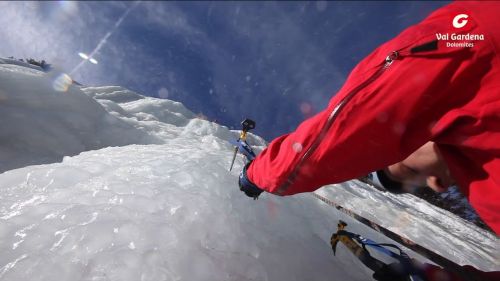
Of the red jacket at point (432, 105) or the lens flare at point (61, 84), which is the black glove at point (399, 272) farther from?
the lens flare at point (61, 84)

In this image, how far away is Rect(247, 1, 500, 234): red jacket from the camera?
1.01m

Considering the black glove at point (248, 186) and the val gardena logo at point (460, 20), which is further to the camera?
Answer: the black glove at point (248, 186)

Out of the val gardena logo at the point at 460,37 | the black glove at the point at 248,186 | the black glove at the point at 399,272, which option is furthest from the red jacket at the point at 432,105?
the black glove at the point at 248,186

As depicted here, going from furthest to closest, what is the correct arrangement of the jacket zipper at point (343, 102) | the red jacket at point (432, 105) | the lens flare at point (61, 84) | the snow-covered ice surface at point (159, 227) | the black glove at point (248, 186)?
the lens flare at point (61, 84), the black glove at point (248, 186), the snow-covered ice surface at point (159, 227), the jacket zipper at point (343, 102), the red jacket at point (432, 105)

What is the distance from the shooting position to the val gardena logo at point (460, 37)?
1021 mm

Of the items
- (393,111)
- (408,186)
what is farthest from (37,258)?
(408,186)

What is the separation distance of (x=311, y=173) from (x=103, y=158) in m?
2.95

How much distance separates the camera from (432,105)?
42.6 inches

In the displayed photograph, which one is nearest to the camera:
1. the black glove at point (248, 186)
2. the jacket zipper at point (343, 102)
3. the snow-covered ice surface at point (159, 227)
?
the jacket zipper at point (343, 102)

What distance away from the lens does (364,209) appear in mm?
5035

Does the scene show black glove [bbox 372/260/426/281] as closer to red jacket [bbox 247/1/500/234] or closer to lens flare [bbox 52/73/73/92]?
red jacket [bbox 247/1/500/234]

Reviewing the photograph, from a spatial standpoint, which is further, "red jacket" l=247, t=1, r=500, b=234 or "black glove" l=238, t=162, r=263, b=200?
→ "black glove" l=238, t=162, r=263, b=200

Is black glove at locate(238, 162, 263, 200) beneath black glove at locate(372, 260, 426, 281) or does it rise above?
above

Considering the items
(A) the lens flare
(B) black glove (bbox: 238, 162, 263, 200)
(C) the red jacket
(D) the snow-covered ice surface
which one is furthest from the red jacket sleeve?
(A) the lens flare
